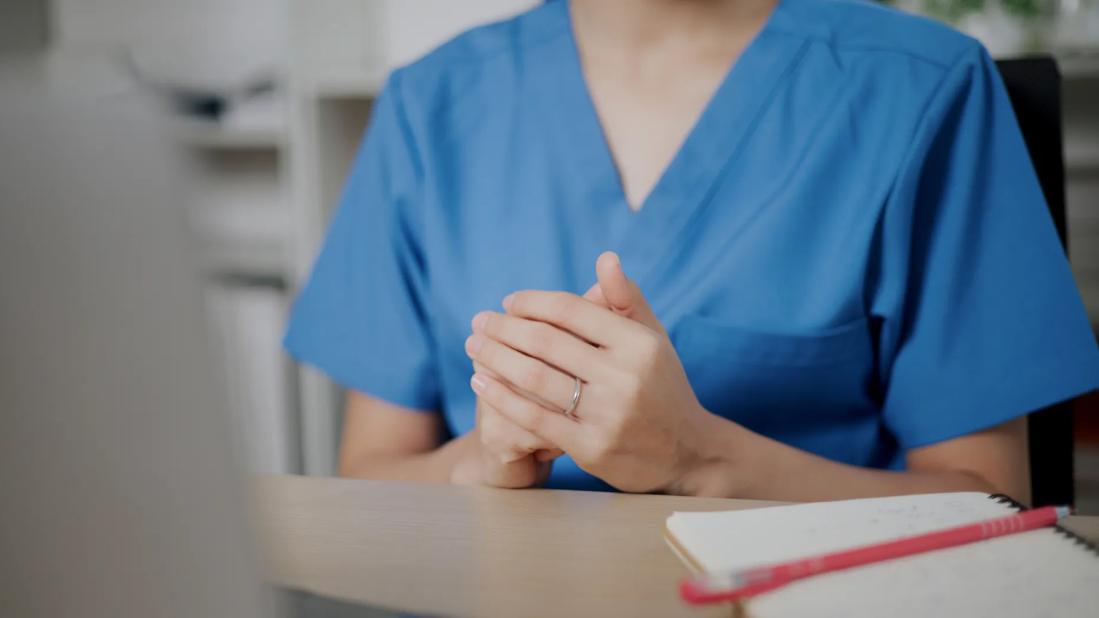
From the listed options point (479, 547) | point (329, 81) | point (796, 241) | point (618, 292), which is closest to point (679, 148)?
point (796, 241)

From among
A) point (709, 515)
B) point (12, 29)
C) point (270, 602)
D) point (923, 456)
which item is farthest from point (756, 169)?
point (12, 29)

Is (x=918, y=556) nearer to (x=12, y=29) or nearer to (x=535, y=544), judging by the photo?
(x=535, y=544)

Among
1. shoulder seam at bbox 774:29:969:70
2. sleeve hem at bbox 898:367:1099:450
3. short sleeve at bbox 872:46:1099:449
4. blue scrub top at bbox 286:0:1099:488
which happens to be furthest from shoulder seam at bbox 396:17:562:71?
sleeve hem at bbox 898:367:1099:450

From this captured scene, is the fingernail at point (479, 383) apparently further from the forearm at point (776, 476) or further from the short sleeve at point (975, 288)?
the short sleeve at point (975, 288)

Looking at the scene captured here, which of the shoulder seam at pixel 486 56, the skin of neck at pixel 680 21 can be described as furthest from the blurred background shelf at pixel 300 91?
the skin of neck at pixel 680 21

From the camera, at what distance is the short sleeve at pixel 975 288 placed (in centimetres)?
70

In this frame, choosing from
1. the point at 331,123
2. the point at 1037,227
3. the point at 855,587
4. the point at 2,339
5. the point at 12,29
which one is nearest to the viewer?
the point at 2,339

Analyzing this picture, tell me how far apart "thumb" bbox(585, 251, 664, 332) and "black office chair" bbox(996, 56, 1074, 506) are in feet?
1.20

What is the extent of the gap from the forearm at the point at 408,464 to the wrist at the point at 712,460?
0.19 meters

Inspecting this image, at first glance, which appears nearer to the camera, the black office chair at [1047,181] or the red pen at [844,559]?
the red pen at [844,559]

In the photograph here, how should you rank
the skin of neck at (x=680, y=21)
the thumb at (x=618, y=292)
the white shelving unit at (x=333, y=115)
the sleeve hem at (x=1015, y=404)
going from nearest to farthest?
the thumb at (x=618, y=292) < the sleeve hem at (x=1015, y=404) < the skin of neck at (x=680, y=21) < the white shelving unit at (x=333, y=115)

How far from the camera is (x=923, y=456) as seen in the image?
73 cm

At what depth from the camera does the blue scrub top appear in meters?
0.71

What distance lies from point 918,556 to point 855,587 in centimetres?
5
